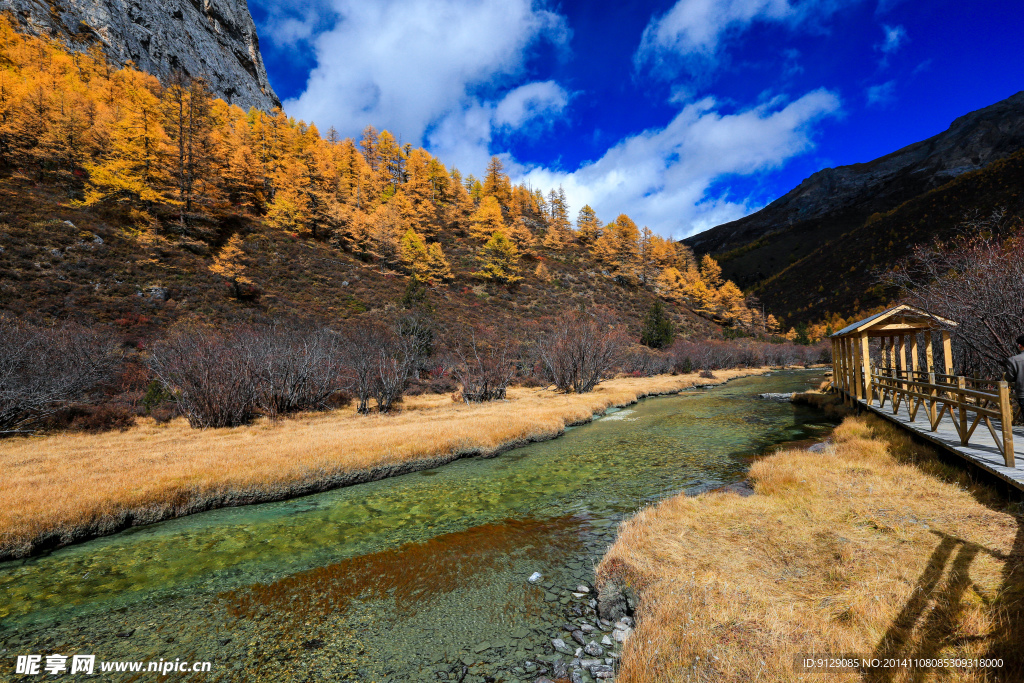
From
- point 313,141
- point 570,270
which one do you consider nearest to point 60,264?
point 313,141

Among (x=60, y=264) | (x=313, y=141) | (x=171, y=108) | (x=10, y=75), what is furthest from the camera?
(x=313, y=141)

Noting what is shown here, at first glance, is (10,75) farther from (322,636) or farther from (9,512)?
(322,636)

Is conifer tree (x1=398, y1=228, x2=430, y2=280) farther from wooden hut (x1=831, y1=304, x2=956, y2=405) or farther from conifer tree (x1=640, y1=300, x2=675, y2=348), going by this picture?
wooden hut (x1=831, y1=304, x2=956, y2=405)

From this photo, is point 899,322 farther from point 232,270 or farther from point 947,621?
point 232,270

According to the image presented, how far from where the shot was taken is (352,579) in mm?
6617

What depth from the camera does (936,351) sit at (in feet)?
71.2

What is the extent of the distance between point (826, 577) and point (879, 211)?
18632cm

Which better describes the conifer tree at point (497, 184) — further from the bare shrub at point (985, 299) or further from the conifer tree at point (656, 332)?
the bare shrub at point (985, 299)

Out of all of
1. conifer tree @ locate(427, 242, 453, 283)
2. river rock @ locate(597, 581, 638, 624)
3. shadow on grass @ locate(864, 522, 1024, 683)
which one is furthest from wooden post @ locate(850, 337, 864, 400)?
conifer tree @ locate(427, 242, 453, 283)

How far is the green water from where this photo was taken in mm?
4953

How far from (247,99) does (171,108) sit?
2191 inches

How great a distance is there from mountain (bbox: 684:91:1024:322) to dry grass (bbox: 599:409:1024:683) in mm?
94211

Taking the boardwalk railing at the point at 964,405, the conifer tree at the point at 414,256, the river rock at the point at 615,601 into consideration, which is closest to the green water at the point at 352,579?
the river rock at the point at 615,601

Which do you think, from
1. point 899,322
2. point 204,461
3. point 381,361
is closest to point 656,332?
point 899,322
